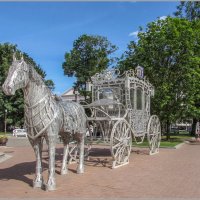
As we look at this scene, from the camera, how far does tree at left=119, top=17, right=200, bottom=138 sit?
27016mm

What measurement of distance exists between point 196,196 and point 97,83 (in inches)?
316

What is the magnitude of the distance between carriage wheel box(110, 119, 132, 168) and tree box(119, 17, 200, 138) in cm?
1395

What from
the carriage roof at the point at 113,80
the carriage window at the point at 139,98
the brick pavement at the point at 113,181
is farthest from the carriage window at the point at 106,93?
the brick pavement at the point at 113,181

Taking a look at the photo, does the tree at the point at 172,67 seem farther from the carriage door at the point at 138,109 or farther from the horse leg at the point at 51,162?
the horse leg at the point at 51,162

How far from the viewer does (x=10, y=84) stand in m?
7.71

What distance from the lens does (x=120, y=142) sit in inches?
478

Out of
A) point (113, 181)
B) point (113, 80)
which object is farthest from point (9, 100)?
point (113, 181)

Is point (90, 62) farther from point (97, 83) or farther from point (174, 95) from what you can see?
point (97, 83)

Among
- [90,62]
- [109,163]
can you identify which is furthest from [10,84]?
[90,62]

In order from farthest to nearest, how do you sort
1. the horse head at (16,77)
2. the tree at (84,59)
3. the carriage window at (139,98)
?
the tree at (84,59) → the carriage window at (139,98) → the horse head at (16,77)

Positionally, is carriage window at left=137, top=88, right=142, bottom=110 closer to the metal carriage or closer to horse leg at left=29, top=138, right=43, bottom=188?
the metal carriage

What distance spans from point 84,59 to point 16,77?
39220 millimetres

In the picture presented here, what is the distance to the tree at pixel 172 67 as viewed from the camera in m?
27.0

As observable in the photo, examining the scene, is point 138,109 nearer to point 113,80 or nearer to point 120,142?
point 113,80
